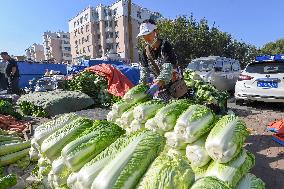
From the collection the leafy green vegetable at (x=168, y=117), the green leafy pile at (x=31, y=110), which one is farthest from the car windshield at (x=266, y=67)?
the leafy green vegetable at (x=168, y=117)

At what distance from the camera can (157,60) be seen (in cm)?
552

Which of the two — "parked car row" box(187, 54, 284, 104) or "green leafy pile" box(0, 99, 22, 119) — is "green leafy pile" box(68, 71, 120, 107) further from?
"parked car row" box(187, 54, 284, 104)

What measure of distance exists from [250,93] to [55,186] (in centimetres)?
1045

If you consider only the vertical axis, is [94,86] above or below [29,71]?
below

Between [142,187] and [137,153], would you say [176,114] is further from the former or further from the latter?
[142,187]

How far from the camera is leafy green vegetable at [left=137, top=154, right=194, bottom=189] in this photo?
204 centimetres

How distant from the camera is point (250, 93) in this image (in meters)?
12.0

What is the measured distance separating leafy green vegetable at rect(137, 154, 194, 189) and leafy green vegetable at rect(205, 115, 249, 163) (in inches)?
21.4

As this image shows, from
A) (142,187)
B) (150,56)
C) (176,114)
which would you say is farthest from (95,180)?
(150,56)

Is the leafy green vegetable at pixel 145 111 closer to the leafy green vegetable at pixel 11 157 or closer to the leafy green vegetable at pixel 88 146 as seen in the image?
the leafy green vegetable at pixel 88 146

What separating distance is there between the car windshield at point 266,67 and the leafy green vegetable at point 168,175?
33.0ft

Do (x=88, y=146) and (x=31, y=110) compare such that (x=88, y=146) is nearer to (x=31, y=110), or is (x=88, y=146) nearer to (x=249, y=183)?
(x=249, y=183)

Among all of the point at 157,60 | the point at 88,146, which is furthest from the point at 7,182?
the point at 157,60

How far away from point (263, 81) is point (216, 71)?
Answer: 449 cm
